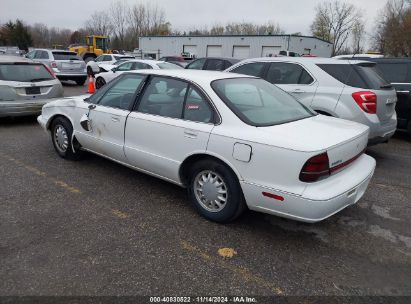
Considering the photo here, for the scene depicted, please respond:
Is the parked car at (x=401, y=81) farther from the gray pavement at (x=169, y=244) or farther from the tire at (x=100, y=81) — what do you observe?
the tire at (x=100, y=81)

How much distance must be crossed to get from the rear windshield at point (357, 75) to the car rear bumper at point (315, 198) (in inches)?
97.0

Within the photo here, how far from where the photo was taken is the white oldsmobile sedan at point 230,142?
9.28ft

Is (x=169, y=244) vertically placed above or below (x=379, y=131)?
below

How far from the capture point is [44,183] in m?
4.30

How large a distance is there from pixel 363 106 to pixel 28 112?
6527 millimetres

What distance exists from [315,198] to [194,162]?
1.30m

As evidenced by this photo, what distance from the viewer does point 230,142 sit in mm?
3090

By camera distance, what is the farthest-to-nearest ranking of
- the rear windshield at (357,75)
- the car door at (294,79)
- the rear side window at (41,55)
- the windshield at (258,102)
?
the rear side window at (41,55), the car door at (294,79), the rear windshield at (357,75), the windshield at (258,102)

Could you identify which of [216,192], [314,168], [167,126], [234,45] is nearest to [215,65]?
[167,126]

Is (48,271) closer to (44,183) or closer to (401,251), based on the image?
(44,183)

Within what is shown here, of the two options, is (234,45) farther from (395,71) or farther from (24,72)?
(24,72)

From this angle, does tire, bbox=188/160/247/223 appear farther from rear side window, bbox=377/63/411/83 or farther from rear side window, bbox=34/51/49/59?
rear side window, bbox=34/51/49/59

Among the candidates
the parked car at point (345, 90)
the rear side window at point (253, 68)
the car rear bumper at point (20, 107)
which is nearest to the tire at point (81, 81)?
the car rear bumper at point (20, 107)

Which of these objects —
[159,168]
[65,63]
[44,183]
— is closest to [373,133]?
[159,168]
